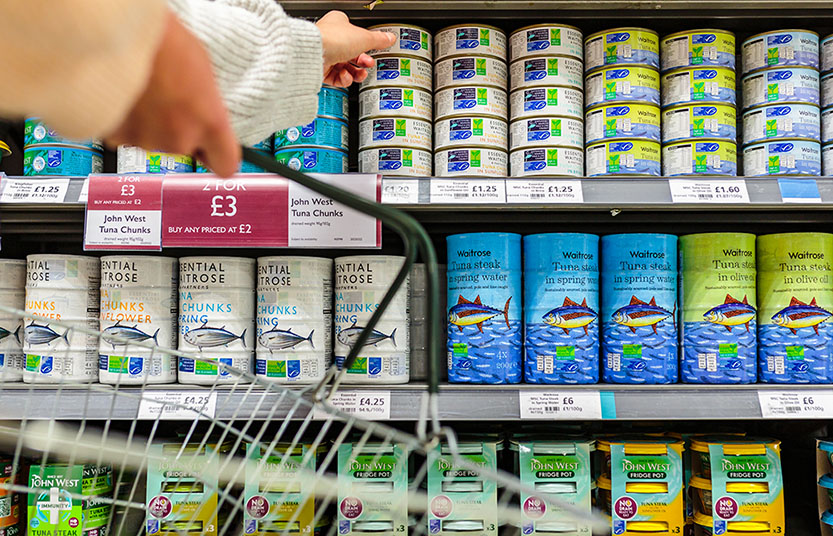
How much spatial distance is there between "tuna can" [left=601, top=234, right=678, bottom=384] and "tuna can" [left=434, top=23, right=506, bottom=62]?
457 millimetres

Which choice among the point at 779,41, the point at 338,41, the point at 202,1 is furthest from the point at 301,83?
A: the point at 779,41

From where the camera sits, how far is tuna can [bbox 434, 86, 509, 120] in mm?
1161

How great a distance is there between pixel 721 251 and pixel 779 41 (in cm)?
44

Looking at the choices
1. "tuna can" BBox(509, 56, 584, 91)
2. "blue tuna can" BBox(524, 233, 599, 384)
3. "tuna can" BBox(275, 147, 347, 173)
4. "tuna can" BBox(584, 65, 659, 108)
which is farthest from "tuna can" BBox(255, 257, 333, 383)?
"tuna can" BBox(584, 65, 659, 108)

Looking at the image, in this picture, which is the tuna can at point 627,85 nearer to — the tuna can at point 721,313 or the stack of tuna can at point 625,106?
the stack of tuna can at point 625,106

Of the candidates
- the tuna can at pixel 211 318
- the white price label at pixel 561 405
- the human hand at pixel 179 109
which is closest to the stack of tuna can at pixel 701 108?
the white price label at pixel 561 405

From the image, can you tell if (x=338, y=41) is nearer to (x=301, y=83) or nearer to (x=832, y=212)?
(x=301, y=83)

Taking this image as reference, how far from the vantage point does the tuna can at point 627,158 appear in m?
1.14

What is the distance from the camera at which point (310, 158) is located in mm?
1140

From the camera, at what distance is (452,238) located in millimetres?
1173

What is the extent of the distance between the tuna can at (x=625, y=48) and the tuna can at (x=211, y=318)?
0.84m

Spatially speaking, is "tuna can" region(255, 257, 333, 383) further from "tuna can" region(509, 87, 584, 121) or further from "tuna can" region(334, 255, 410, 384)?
"tuna can" region(509, 87, 584, 121)

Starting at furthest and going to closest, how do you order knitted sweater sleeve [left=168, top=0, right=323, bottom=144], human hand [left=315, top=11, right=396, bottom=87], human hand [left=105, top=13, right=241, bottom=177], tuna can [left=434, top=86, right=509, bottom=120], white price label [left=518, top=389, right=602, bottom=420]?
tuna can [left=434, top=86, right=509, bottom=120] → white price label [left=518, top=389, right=602, bottom=420] → human hand [left=315, top=11, right=396, bottom=87] → knitted sweater sleeve [left=168, top=0, right=323, bottom=144] → human hand [left=105, top=13, right=241, bottom=177]

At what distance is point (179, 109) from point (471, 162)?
0.86 m
